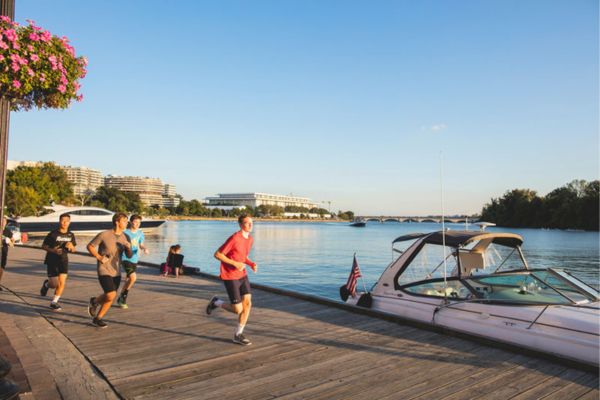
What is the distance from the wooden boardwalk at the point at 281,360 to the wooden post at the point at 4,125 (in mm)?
2302

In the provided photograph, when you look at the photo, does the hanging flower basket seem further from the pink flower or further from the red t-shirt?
the red t-shirt

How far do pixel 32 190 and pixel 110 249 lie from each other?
79.6 m

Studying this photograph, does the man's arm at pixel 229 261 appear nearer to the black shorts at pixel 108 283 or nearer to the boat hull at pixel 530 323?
the black shorts at pixel 108 283

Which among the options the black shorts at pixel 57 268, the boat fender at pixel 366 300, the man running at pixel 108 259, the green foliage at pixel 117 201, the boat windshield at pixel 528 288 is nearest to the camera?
the man running at pixel 108 259

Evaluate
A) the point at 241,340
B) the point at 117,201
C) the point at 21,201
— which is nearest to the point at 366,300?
the point at 241,340

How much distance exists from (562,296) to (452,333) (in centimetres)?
247

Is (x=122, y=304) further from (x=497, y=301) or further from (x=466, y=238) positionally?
(x=497, y=301)

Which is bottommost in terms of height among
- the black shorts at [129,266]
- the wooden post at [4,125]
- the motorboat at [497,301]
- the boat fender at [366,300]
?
the boat fender at [366,300]

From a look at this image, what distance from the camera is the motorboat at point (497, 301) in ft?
22.1

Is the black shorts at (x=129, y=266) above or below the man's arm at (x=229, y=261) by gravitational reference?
below

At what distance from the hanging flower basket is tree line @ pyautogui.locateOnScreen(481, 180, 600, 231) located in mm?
138967

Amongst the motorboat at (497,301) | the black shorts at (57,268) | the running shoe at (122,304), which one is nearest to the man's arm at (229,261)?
the motorboat at (497,301)

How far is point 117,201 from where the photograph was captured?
511ft

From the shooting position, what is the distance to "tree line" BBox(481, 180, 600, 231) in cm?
12100
